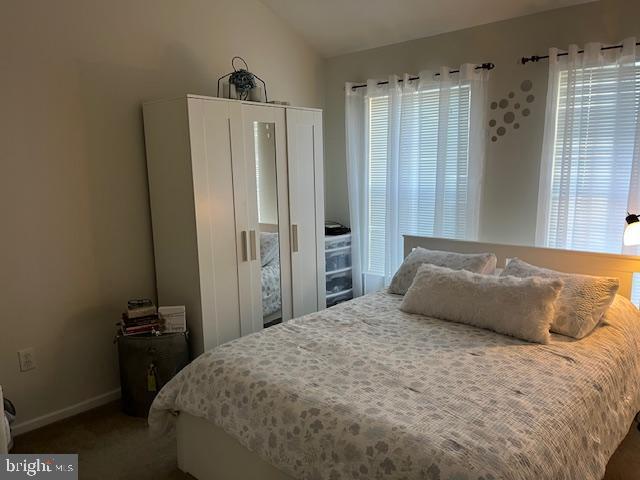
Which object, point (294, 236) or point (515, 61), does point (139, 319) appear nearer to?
point (294, 236)

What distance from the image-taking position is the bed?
148 cm

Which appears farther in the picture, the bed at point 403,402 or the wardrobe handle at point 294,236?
the wardrobe handle at point 294,236

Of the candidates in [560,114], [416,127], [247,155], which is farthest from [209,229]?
[560,114]

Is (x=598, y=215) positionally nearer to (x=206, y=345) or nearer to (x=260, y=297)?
(x=260, y=297)

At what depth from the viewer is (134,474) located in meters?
2.25

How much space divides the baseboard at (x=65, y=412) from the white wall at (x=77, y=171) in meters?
0.04

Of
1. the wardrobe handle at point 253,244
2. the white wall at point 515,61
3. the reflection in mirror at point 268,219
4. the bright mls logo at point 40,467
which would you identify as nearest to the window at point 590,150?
the white wall at point 515,61

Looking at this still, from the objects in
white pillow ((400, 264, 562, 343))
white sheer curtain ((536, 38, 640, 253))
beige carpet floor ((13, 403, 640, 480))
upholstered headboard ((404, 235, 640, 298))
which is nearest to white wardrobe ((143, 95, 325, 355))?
beige carpet floor ((13, 403, 640, 480))

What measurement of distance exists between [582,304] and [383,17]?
2421 mm

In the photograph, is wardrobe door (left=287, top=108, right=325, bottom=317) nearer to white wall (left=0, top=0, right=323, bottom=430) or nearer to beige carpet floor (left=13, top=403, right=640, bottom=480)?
white wall (left=0, top=0, right=323, bottom=430)

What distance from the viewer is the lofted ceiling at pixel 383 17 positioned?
3133mm

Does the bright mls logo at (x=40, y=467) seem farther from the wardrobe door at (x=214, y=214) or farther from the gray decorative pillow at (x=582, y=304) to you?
the gray decorative pillow at (x=582, y=304)

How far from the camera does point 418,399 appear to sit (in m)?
1.71

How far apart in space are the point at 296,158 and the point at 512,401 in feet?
7.25
